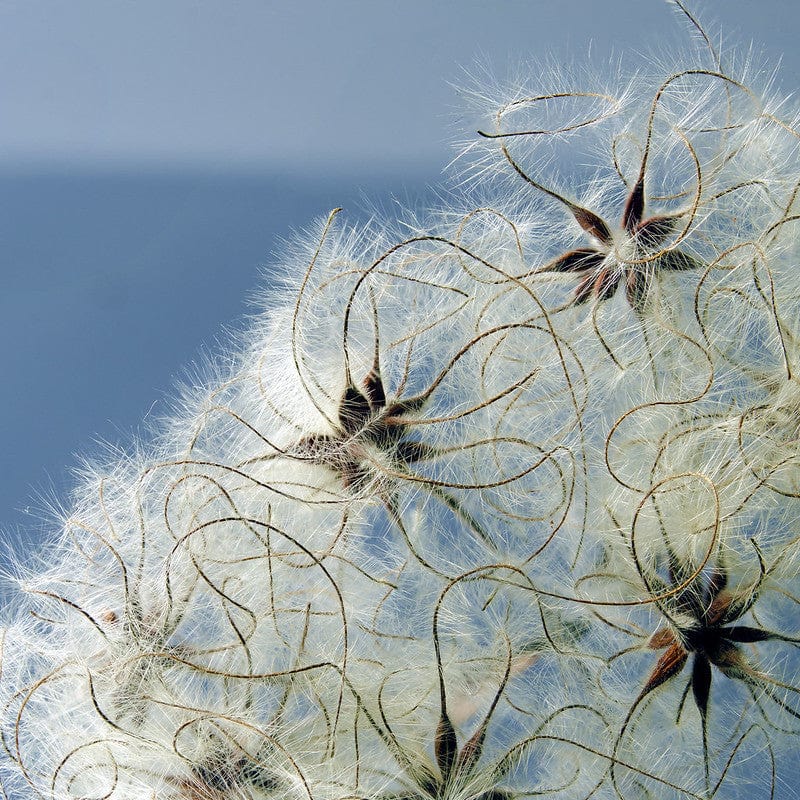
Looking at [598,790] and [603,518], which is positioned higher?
[603,518]

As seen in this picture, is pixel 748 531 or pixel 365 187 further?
pixel 365 187

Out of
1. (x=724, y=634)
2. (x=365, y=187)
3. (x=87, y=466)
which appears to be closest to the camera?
(x=724, y=634)

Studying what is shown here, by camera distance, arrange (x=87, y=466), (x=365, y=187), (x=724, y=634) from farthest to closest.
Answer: (x=365, y=187), (x=87, y=466), (x=724, y=634)

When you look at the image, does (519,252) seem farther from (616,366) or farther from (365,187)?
(365,187)

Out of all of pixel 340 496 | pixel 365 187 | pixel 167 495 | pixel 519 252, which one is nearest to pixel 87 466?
pixel 167 495

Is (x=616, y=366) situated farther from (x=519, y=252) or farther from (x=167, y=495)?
(x=167, y=495)

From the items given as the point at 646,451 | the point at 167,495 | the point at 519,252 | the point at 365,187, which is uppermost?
the point at 365,187
